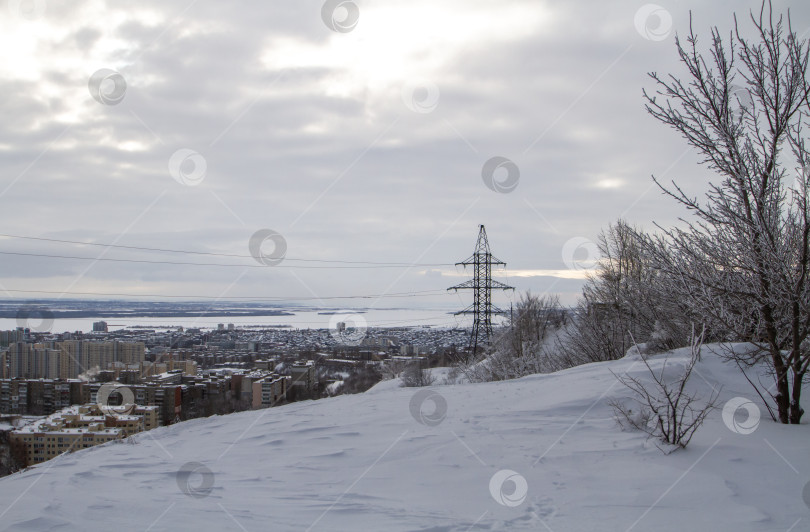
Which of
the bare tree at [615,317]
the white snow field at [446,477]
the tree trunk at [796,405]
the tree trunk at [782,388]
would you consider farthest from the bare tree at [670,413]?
the bare tree at [615,317]

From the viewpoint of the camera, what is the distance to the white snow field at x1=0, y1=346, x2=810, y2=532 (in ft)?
16.2

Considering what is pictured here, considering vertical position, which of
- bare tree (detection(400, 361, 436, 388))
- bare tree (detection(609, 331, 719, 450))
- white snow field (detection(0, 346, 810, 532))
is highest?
bare tree (detection(609, 331, 719, 450))

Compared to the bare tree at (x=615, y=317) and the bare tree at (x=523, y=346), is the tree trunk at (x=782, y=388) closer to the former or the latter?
the bare tree at (x=615, y=317)

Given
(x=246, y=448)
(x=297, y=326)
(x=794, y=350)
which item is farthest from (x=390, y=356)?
(x=794, y=350)

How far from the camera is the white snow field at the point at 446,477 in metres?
4.95

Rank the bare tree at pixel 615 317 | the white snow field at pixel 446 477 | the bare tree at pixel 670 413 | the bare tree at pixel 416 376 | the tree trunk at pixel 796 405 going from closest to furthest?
the white snow field at pixel 446 477, the bare tree at pixel 670 413, the tree trunk at pixel 796 405, the bare tree at pixel 615 317, the bare tree at pixel 416 376

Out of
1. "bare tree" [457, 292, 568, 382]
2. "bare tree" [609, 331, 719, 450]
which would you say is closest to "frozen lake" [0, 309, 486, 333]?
"bare tree" [457, 292, 568, 382]

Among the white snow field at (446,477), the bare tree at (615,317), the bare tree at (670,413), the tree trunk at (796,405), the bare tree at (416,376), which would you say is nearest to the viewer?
the white snow field at (446,477)

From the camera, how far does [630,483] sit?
5.83 meters

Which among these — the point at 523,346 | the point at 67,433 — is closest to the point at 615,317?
the point at 523,346

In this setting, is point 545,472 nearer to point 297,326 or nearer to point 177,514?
point 177,514

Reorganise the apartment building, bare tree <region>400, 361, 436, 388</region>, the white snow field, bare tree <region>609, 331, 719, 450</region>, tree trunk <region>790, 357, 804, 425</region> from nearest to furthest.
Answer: the white snow field
bare tree <region>609, 331, 719, 450</region>
tree trunk <region>790, 357, 804, 425</region>
the apartment building
bare tree <region>400, 361, 436, 388</region>

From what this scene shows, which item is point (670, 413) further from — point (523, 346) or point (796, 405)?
point (523, 346)

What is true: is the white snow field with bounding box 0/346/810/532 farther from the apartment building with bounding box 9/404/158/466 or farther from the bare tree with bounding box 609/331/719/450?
the apartment building with bounding box 9/404/158/466
